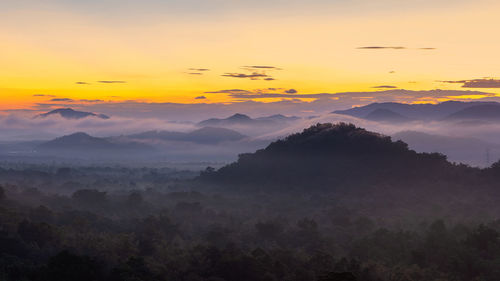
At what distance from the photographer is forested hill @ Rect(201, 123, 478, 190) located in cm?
16500

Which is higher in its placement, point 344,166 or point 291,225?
point 344,166

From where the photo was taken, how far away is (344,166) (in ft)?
597

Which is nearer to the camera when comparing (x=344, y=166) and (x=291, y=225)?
(x=291, y=225)

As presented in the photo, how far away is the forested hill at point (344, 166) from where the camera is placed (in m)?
165

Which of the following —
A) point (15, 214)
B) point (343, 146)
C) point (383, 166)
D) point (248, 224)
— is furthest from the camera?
point (343, 146)

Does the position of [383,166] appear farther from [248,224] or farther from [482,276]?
[482,276]

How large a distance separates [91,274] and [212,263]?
1394 centimetres

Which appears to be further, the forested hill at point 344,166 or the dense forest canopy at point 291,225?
the forested hill at point 344,166

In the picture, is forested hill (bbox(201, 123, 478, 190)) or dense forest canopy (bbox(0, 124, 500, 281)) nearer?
dense forest canopy (bbox(0, 124, 500, 281))

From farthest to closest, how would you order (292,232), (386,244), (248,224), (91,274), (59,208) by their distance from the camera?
(59,208) < (248,224) < (292,232) < (386,244) < (91,274)

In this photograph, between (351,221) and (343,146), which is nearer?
(351,221)

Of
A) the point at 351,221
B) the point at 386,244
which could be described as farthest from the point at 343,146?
the point at 386,244

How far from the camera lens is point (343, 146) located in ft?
626

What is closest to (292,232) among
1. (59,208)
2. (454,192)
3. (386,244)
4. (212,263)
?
(386,244)
